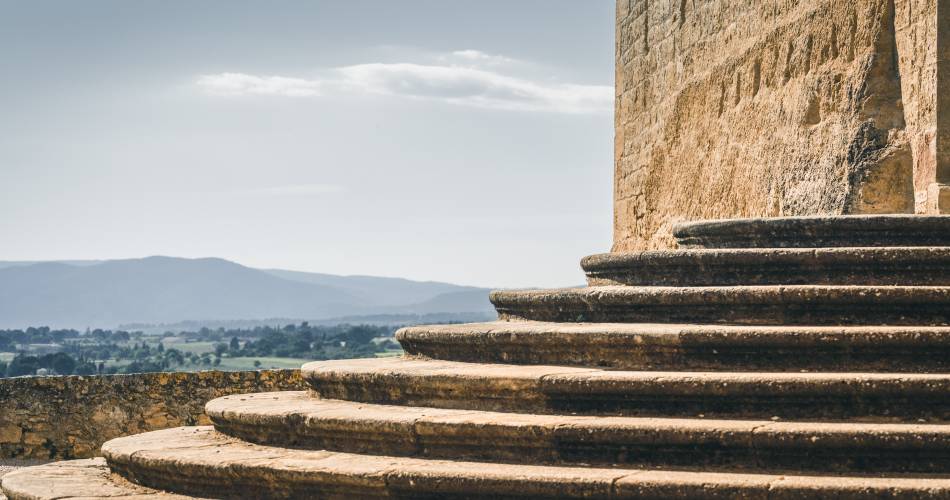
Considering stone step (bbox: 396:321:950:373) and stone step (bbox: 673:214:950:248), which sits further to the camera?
stone step (bbox: 673:214:950:248)

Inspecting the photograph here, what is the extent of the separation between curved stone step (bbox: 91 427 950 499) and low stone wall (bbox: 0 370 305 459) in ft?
14.1

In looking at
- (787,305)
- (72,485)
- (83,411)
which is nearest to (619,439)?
(787,305)

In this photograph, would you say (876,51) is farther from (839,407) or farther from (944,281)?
(839,407)

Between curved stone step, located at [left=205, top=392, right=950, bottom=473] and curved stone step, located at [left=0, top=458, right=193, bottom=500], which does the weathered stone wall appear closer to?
curved stone step, located at [left=205, top=392, right=950, bottom=473]

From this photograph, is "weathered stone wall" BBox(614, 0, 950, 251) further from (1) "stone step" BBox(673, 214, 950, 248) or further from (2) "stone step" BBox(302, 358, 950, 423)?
(2) "stone step" BBox(302, 358, 950, 423)

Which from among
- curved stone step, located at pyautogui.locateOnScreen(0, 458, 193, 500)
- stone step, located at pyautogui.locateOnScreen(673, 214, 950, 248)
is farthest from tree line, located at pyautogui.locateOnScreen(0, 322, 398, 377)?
stone step, located at pyautogui.locateOnScreen(673, 214, 950, 248)

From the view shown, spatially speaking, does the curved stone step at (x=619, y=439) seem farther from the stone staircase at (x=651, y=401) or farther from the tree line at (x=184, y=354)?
the tree line at (x=184, y=354)

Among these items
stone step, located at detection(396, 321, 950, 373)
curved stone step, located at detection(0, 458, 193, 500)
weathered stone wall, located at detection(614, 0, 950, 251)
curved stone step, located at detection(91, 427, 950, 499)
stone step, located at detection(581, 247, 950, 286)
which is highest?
weathered stone wall, located at detection(614, 0, 950, 251)

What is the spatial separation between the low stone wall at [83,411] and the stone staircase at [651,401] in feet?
12.2

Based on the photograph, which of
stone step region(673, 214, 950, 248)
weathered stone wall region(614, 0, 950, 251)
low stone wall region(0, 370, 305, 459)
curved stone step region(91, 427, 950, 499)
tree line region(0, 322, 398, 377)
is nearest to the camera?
curved stone step region(91, 427, 950, 499)

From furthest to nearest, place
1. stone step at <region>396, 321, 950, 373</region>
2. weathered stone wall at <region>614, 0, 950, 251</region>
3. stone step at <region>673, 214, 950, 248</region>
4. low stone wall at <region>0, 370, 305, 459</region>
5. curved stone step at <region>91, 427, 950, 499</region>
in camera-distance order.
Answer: low stone wall at <region>0, 370, 305, 459</region>
weathered stone wall at <region>614, 0, 950, 251</region>
stone step at <region>673, 214, 950, 248</region>
stone step at <region>396, 321, 950, 373</region>
curved stone step at <region>91, 427, 950, 499</region>

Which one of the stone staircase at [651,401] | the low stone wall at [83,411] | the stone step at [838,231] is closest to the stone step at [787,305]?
the stone staircase at [651,401]

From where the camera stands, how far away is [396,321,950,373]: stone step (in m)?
5.22

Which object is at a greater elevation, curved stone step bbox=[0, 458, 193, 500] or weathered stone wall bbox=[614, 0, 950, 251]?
weathered stone wall bbox=[614, 0, 950, 251]
